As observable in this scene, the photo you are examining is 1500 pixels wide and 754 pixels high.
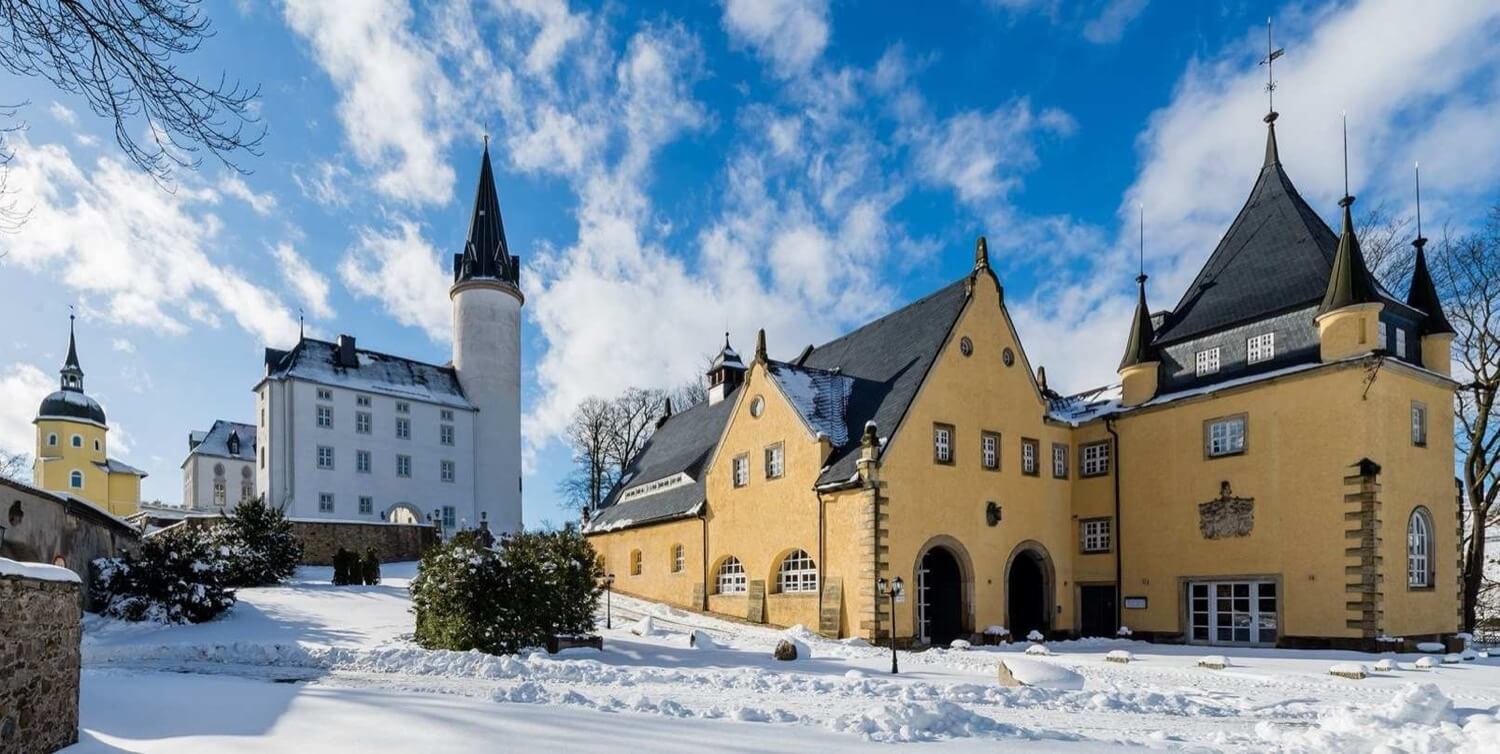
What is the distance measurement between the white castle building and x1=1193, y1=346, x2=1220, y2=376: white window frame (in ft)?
117

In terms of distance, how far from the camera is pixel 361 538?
3422 centimetres

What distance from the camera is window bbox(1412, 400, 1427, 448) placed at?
20.4 metres

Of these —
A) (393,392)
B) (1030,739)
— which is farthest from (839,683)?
(393,392)

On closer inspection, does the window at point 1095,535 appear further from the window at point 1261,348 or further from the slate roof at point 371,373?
the slate roof at point 371,373

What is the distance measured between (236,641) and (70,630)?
10125 millimetres

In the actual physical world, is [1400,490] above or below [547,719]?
above

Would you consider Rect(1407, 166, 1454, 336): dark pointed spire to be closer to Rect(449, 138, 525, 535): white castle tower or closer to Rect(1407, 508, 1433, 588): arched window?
Rect(1407, 508, 1433, 588): arched window

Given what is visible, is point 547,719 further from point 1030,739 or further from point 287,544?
point 287,544

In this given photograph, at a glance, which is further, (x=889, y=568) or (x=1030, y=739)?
(x=889, y=568)

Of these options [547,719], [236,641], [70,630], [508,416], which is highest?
[508,416]

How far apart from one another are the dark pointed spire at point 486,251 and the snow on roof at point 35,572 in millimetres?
42855

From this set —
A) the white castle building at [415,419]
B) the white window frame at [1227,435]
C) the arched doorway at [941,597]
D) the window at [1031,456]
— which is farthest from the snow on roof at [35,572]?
the white castle building at [415,419]

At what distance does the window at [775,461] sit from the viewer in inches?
929

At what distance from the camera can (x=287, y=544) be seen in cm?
2698
